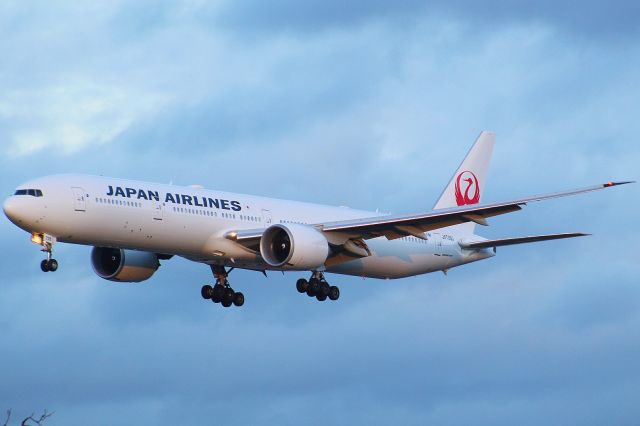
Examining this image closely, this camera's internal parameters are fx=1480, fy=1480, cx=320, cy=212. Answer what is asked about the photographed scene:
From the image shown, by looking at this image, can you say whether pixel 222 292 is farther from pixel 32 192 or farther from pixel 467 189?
pixel 467 189

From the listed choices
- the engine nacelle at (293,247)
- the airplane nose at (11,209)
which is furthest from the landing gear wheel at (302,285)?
the airplane nose at (11,209)

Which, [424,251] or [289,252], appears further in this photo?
[424,251]

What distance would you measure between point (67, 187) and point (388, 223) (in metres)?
13.8

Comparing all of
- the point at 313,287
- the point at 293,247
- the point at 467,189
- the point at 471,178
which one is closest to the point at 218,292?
the point at 313,287

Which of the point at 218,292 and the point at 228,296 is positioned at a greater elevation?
the point at 218,292

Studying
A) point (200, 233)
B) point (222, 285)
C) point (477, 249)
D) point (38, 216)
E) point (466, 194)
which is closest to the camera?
point (38, 216)

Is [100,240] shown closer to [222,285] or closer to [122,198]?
[122,198]

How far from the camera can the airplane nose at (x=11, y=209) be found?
184 feet

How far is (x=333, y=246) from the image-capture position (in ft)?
210

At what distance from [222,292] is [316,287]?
4352mm

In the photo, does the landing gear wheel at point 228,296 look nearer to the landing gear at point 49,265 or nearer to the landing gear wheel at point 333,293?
the landing gear wheel at point 333,293

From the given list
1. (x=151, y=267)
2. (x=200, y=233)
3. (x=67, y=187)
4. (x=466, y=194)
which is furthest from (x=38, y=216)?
(x=466, y=194)

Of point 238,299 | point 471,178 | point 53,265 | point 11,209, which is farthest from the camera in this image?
point 471,178

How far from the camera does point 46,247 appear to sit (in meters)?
56.8
